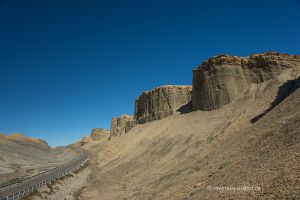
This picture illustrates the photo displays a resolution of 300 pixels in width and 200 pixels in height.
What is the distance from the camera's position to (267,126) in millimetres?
24891

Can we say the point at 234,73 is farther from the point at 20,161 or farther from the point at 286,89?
the point at 20,161

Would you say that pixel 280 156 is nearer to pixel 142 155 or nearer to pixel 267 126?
pixel 267 126

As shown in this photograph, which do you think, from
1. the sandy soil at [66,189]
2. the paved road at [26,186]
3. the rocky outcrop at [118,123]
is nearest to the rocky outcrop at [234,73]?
the sandy soil at [66,189]

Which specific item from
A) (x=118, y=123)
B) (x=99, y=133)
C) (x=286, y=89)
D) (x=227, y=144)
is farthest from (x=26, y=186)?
(x=99, y=133)

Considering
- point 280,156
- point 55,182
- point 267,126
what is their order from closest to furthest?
point 280,156
point 267,126
point 55,182

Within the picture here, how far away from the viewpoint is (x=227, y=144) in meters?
26.8

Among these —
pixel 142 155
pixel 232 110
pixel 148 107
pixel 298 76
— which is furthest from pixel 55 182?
pixel 148 107

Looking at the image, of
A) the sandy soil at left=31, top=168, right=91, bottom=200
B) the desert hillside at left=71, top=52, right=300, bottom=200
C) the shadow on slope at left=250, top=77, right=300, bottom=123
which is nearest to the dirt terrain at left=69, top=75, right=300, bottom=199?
the desert hillside at left=71, top=52, right=300, bottom=200

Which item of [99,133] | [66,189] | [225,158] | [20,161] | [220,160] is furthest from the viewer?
[99,133]

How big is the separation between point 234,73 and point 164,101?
80.5 ft

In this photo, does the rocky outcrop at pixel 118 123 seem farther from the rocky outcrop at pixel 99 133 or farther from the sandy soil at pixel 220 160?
the rocky outcrop at pixel 99 133

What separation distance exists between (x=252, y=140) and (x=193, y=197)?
28.0 feet

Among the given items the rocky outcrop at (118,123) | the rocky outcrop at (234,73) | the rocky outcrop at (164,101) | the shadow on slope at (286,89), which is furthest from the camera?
the rocky outcrop at (118,123)

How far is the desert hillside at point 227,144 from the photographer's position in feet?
53.2
